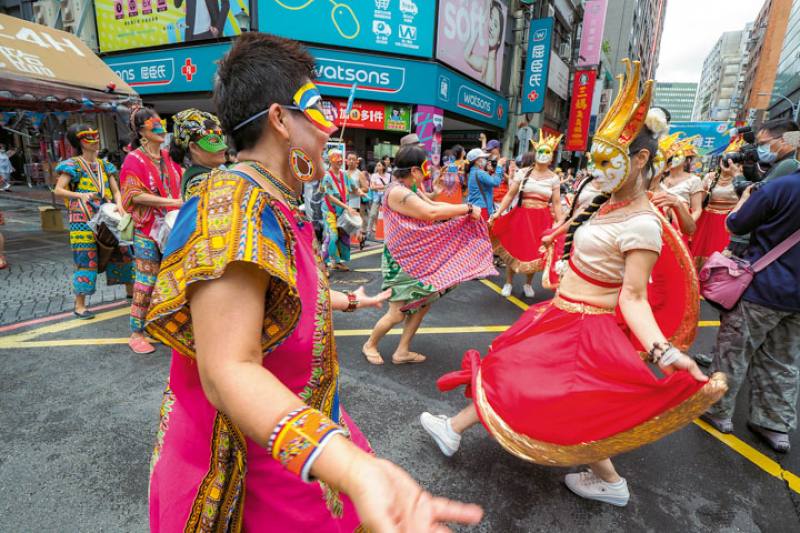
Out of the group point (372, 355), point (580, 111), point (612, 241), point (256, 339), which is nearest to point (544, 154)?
point (372, 355)

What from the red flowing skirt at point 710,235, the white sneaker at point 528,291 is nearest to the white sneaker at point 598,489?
the white sneaker at point 528,291

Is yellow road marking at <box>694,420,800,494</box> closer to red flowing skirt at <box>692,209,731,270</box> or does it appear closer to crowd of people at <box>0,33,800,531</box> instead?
crowd of people at <box>0,33,800,531</box>

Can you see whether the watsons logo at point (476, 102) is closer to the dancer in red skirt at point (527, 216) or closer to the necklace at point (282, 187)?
the dancer in red skirt at point (527, 216)

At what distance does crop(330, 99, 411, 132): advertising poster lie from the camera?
1395 cm

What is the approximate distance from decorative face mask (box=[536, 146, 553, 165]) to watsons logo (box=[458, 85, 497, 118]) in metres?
10.5

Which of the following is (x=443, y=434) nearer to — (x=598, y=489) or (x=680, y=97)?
(x=598, y=489)

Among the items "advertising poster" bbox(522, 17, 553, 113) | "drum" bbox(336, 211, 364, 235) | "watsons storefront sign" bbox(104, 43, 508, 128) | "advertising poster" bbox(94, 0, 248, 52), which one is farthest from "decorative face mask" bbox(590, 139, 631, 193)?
"advertising poster" bbox(522, 17, 553, 113)

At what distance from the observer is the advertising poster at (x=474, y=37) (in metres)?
14.3

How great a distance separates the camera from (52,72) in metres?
7.02

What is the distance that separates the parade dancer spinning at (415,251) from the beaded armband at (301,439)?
285 cm

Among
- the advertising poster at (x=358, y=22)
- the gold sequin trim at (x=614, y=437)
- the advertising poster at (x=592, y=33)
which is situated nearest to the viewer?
the gold sequin trim at (x=614, y=437)

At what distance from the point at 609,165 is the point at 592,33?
27120mm

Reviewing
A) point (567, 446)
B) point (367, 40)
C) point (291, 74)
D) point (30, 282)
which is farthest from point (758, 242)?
point (367, 40)

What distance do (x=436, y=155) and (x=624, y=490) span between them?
13331 millimetres
